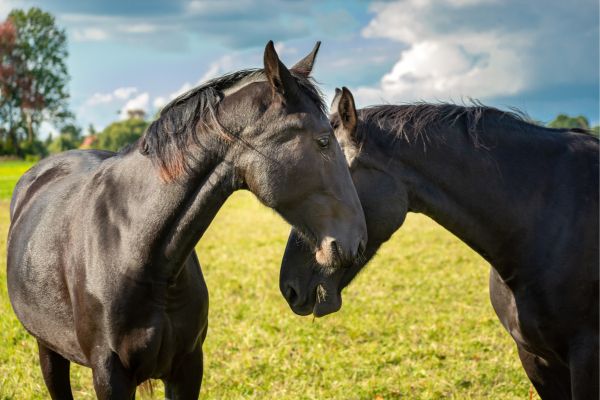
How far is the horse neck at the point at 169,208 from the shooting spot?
274 centimetres

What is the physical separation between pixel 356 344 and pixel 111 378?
3.56m

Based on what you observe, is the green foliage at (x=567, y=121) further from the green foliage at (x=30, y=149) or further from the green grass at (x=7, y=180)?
the green foliage at (x=30, y=149)

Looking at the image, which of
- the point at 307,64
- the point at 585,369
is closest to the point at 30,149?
the point at 307,64

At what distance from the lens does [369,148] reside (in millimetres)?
3240

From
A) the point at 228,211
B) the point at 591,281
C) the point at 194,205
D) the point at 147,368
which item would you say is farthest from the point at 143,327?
the point at 228,211

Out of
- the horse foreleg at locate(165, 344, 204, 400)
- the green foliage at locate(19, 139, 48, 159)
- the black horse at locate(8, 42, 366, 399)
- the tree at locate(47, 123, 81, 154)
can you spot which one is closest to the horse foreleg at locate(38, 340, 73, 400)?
the black horse at locate(8, 42, 366, 399)

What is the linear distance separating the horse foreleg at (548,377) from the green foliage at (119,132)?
6805cm

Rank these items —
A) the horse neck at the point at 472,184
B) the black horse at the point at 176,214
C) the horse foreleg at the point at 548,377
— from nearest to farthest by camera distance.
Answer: the black horse at the point at 176,214, the horse neck at the point at 472,184, the horse foreleg at the point at 548,377

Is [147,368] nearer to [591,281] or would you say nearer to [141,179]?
[141,179]

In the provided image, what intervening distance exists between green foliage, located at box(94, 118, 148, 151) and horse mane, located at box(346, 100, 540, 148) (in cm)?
6780

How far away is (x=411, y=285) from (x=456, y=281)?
28.8 inches

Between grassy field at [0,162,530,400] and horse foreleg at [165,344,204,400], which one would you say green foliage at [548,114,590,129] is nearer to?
grassy field at [0,162,530,400]

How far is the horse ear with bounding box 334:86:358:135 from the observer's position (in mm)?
3111

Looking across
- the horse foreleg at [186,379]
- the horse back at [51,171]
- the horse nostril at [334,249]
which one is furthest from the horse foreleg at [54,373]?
the horse nostril at [334,249]
